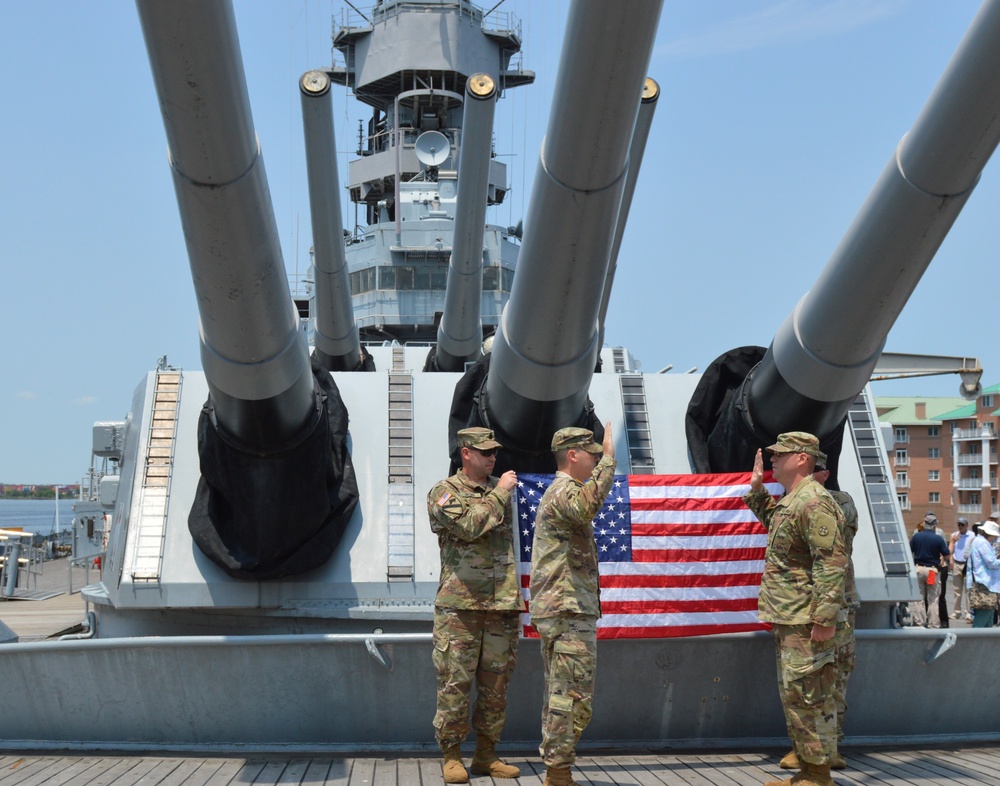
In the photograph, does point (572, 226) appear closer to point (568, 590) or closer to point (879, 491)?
point (568, 590)

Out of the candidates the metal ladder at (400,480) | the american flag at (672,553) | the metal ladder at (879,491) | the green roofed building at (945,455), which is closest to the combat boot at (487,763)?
the american flag at (672,553)

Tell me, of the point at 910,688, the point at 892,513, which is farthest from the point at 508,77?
the point at 910,688

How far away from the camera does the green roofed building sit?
178 ft

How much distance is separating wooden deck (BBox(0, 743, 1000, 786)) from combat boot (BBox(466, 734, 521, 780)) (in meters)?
0.06

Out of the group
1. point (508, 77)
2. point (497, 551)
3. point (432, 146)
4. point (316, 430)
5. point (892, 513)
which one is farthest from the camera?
point (508, 77)

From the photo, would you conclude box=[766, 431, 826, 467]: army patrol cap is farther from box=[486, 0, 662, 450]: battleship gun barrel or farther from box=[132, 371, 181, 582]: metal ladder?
box=[132, 371, 181, 582]: metal ladder

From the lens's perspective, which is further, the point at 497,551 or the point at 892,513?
the point at 892,513

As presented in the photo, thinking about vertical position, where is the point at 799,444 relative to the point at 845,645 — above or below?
above

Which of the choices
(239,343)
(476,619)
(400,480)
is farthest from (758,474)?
(239,343)

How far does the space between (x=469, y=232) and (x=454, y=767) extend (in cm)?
435

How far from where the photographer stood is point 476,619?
4496 millimetres

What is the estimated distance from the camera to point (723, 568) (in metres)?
5.12

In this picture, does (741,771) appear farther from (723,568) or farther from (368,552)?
(368,552)

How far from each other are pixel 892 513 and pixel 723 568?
136 centimetres
